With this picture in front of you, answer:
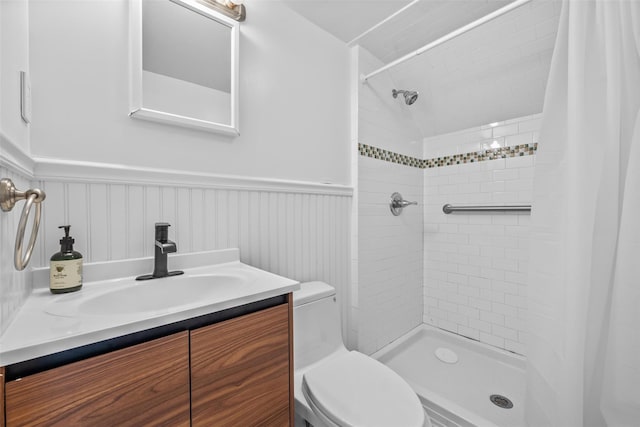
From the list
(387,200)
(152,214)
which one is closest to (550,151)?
(387,200)

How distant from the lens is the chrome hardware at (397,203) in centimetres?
192

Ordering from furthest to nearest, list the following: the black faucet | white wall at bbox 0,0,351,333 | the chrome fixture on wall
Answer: the chrome fixture on wall, the black faucet, white wall at bbox 0,0,351,333

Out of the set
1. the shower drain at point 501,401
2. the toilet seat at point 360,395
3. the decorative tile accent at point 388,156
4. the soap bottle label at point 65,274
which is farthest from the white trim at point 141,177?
the shower drain at point 501,401

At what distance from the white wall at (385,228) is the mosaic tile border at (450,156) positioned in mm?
37

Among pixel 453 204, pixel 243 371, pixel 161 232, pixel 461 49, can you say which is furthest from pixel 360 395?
pixel 461 49

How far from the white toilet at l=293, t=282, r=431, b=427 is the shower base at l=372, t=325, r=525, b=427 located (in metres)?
0.50

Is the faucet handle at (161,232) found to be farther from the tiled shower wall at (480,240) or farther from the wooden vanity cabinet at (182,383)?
the tiled shower wall at (480,240)

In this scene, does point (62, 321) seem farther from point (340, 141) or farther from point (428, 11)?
point (428, 11)

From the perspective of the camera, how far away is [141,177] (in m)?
0.94

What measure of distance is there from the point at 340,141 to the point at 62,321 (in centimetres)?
143

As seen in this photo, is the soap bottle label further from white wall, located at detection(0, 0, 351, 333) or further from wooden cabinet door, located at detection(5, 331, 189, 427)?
wooden cabinet door, located at detection(5, 331, 189, 427)

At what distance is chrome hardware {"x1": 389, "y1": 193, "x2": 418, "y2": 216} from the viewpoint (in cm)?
192

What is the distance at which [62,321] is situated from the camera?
1.73 ft

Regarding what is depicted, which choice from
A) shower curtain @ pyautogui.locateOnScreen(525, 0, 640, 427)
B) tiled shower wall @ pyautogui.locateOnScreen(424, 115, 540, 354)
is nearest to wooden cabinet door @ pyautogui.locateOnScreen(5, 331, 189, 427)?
shower curtain @ pyautogui.locateOnScreen(525, 0, 640, 427)
